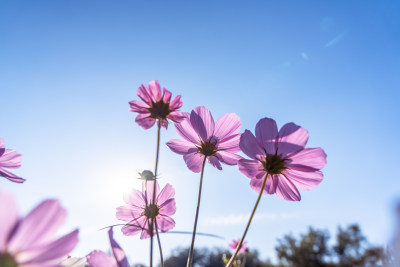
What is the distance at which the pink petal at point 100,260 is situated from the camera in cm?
34

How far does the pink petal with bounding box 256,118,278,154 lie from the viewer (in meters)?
0.58

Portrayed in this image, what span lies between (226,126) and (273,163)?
0.16 meters

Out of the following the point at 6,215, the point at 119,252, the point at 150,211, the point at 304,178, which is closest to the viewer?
the point at 6,215

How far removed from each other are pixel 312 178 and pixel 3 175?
0.60m

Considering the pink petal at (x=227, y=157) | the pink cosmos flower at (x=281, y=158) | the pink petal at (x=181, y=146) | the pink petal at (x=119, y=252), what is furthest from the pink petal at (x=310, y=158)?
the pink petal at (x=119, y=252)

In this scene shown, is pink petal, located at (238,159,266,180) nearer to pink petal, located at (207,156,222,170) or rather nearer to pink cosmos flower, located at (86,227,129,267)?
pink petal, located at (207,156,222,170)

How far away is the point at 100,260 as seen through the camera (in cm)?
35

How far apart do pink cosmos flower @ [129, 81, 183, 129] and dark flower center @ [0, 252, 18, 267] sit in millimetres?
416

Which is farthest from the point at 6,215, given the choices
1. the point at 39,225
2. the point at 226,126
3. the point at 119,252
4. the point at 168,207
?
the point at 226,126

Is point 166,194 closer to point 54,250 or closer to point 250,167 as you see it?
point 250,167

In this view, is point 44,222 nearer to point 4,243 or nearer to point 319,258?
point 4,243

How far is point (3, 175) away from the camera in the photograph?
0.57 metres

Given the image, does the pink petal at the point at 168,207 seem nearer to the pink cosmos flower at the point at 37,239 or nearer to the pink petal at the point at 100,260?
the pink petal at the point at 100,260

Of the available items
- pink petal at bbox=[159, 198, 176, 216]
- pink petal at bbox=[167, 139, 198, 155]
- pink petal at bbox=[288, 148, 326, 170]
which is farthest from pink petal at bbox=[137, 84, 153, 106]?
pink petal at bbox=[288, 148, 326, 170]
